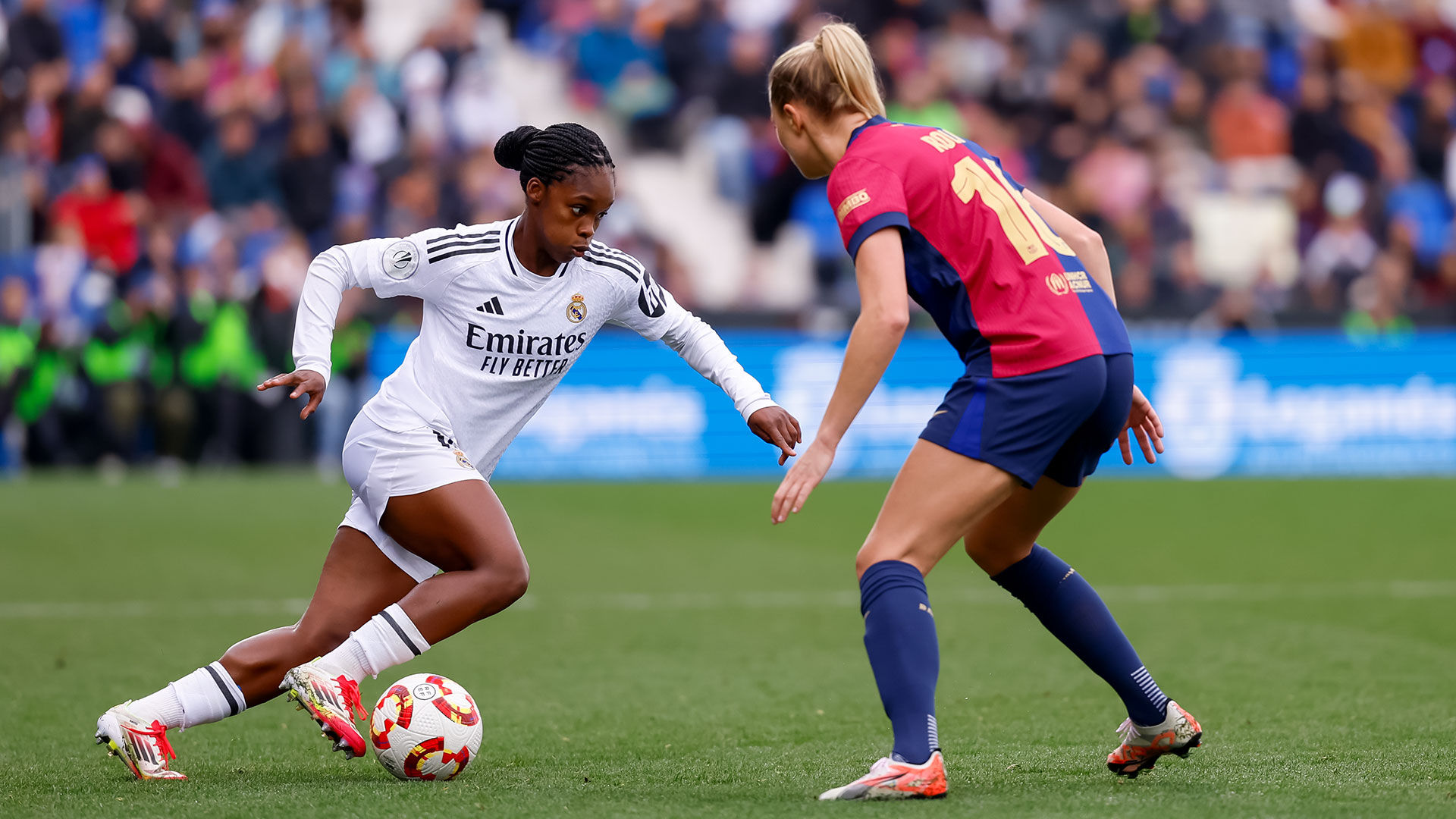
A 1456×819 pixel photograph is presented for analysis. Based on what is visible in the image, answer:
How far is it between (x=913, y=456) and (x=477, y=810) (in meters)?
1.42

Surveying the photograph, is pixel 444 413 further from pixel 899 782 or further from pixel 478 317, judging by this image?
pixel 899 782

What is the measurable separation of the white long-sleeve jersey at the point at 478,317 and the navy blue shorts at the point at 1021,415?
88 centimetres

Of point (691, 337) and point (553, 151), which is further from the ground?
point (553, 151)

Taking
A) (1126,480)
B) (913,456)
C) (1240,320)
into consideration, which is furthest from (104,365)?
(913,456)

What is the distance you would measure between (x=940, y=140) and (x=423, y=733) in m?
2.19

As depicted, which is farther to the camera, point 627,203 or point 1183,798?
point 627,203

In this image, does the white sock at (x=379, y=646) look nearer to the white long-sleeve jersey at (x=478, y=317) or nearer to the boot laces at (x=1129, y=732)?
the white long-sleeve jersey at (x=478, y=317)

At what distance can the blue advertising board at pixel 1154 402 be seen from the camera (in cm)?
1595

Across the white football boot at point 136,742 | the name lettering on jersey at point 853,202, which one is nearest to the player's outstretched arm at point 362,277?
the white football boot at point 136,742

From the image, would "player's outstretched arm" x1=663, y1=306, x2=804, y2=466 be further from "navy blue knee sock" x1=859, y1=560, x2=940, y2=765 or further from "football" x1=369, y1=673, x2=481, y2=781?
"football" x1=369, y1=673, x2=481, y2=781

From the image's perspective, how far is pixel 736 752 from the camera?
5.21 meters

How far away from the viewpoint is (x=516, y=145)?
494 centimetres

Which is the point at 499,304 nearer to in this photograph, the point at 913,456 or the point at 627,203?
the point at 913,456

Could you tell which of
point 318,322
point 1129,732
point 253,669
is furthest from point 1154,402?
point 253,669
